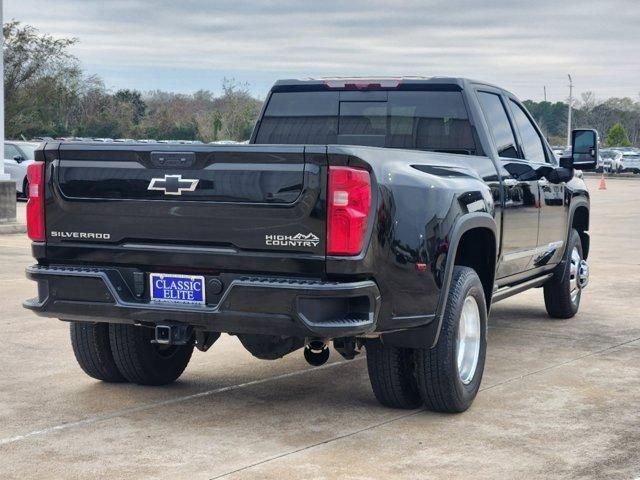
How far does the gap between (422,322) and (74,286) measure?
6.25 ft

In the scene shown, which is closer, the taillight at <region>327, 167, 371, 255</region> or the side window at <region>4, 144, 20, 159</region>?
the taillight at <region>327, 167, 371, 255</region>

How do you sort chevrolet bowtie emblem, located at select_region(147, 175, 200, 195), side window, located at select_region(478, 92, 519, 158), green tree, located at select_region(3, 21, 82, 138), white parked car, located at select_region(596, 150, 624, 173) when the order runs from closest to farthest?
1. chevrolet bowtie emblem, located at select_region(147, 175, 200, 195)
2. side window, located at select_region(478, 92, 519, 158)
3. green tree, located at select_region(3, 21, 82, 138)
4. white parked car, located at select_region(596, 150, 624, 173)

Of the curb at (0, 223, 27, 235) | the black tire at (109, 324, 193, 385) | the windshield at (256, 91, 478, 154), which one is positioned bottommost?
the curb at (0, 223, 27, 235)

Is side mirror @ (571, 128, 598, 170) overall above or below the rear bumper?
above

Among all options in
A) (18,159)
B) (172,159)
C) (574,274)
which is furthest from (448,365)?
(18,159)

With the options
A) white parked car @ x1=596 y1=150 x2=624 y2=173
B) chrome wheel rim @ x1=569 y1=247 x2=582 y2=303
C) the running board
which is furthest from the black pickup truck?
white parked car @ x1=596 y1=150 x2=624 y2=173

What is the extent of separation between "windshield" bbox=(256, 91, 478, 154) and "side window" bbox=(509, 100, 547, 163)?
101 centimetres

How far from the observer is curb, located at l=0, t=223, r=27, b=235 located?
1795cm

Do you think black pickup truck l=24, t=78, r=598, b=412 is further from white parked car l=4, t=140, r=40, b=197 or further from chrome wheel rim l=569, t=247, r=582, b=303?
white parked car l=4, t=140, r=40, b=197

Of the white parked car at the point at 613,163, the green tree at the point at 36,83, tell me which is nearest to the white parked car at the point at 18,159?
the green tree at the point at 36,83

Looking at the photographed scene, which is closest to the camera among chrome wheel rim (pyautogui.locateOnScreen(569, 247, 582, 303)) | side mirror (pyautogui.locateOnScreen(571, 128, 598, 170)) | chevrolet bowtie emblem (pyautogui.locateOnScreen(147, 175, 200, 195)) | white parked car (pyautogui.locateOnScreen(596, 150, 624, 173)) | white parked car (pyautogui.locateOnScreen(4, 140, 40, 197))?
chevrolet bowtie emblem (pyautogui.locateOnScreen(147, 175, 200, 195))

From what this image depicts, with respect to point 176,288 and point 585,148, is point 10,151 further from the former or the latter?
point 176,288

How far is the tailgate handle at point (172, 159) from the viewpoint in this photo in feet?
18.9

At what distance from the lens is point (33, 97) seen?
42.7m
